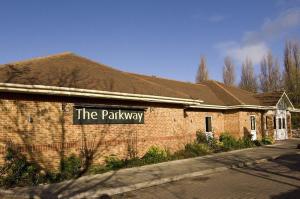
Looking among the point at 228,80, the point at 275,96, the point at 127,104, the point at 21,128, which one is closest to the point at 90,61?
the point at 127,104

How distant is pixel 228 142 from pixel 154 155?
8273mm

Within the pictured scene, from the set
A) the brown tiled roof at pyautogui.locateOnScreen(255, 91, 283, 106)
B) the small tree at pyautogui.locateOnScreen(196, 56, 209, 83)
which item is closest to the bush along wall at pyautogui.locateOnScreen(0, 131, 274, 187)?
the brown tiled roof at pyautogui.locateOnScreen(255, 91, 283, 106)

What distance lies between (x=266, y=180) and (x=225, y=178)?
1374 millimetres

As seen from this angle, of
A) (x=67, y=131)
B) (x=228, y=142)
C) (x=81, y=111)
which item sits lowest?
(x=228, y=142)

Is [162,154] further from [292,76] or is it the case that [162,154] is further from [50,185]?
[292,76]

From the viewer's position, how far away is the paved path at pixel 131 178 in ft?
32.3

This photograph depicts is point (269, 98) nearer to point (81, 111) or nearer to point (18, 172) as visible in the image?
point (81, 111)

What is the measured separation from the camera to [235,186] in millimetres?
10984

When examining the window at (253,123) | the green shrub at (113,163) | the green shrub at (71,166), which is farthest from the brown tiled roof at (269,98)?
the green shrub at (71,166)

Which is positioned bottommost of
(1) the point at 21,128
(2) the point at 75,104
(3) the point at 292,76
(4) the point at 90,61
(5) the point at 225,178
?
(5) the point at 225,178

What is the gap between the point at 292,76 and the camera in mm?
51469

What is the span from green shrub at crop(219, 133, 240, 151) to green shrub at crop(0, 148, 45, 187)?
523 inches

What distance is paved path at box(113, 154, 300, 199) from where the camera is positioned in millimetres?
9695

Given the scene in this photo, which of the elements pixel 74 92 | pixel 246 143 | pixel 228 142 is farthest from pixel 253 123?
pixel 74 92
